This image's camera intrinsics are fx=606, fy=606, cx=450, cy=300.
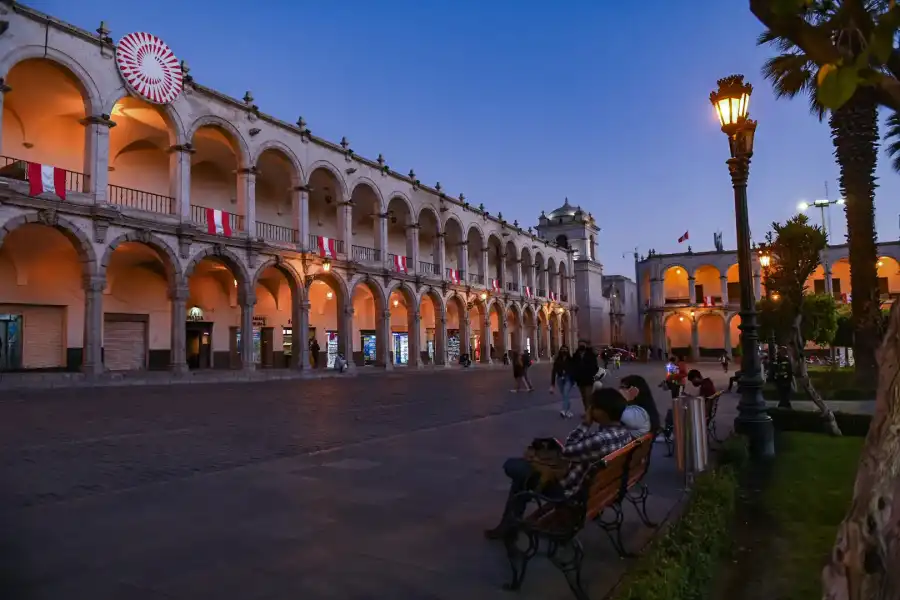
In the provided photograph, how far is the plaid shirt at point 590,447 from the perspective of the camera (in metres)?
4.19

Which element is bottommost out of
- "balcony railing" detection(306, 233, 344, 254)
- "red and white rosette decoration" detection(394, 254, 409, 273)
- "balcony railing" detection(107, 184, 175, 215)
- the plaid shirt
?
the plaid shirt

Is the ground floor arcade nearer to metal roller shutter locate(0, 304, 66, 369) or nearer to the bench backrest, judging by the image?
metal roller shutter locate(0, 304, 66, 369)

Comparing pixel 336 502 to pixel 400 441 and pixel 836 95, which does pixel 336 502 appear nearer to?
pixel 400 441

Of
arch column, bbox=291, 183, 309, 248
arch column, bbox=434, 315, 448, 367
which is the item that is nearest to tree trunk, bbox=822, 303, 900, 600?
arch column, bbox=291, 183, 309, 248

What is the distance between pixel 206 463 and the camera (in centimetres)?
746

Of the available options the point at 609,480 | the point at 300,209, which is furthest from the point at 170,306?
→ the point at 609,480

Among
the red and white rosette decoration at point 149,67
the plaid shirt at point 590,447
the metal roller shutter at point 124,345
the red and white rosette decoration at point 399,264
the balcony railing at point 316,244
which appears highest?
the red and white rosette decoration at point 149,67

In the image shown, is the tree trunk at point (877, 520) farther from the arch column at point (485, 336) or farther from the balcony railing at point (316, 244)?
the arch column at point (485, 336)

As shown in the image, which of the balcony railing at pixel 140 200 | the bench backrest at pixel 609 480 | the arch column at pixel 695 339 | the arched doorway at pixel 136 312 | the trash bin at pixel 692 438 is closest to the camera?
the bench backrest at pixel 609 480

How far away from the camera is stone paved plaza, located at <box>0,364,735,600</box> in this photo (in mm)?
3729

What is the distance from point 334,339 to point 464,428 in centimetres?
2577

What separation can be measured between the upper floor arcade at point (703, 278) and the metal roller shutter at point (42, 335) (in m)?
49.4

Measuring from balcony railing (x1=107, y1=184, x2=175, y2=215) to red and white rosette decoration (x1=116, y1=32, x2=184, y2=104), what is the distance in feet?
12.5

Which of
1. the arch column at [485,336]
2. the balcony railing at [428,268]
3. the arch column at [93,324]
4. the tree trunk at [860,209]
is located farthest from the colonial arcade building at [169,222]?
the tree trunk at [860,209]
